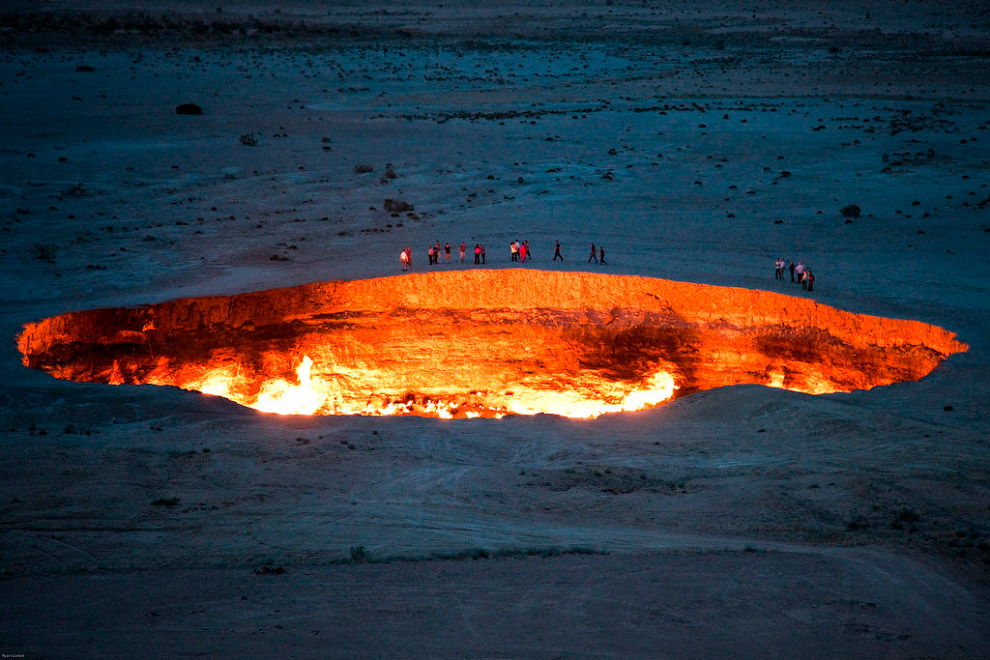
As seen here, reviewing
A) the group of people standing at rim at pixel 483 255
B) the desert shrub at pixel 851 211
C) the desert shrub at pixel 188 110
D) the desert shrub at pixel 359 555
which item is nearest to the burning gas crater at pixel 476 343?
the group of people standing at rim at pixel 483 255

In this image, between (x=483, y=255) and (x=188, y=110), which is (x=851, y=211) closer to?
(x=483, y=255)

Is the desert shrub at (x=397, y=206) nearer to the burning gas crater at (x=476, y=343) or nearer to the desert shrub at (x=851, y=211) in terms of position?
the burning gas crater at (x=476, y=343)

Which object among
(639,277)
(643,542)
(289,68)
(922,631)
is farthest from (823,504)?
(289,68)

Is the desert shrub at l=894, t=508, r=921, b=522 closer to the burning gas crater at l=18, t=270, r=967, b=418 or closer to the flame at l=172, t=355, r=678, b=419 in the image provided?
the burning gas crater at l=18, t=270, r=967, b=418

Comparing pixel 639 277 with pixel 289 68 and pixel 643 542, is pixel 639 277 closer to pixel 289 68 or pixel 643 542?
pixel 643 542

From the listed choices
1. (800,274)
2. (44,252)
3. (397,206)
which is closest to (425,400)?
(800,274)

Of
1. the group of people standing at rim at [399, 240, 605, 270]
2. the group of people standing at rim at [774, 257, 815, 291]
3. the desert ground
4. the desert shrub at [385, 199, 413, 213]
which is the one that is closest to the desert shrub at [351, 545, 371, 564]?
the desert ground

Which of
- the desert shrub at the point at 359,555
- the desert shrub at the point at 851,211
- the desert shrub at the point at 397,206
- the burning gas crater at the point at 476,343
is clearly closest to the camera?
the desert shrub at the point at 359,555
